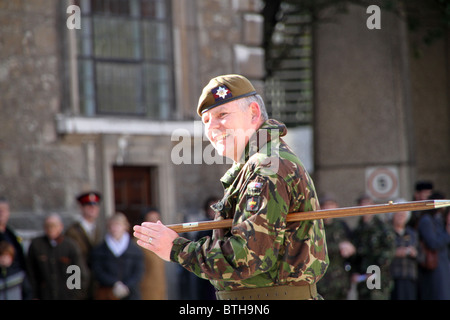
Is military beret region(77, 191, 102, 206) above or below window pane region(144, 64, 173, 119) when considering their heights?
below

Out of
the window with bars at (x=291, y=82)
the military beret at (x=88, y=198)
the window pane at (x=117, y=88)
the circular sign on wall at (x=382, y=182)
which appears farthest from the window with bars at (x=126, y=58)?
the window with bars at (x=291, y=82)

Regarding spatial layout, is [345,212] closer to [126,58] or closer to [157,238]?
[157,238]

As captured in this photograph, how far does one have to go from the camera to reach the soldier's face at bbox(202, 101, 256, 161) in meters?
3.79

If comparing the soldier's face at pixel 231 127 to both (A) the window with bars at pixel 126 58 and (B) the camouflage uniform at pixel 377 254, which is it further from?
(A) the window with bars at pixel 126 58

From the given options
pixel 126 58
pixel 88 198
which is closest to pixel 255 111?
pixel 88 198

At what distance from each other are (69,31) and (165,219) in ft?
8.23

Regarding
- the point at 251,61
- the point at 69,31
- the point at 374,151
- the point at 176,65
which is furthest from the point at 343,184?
the point at 69,31

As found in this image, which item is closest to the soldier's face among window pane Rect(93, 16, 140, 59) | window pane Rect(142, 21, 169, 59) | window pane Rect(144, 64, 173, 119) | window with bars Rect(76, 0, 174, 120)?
window with bars Rect(76, 0, 174, 120)

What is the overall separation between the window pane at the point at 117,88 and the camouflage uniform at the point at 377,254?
318 centimetres

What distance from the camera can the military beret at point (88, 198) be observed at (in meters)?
9.55

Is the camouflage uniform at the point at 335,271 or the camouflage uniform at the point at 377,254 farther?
the camouflage uniform at the point at 377,254

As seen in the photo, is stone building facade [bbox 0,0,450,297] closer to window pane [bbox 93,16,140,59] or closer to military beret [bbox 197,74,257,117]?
window pane [bbox 93,16,140,59]

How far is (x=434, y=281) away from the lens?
409 inches

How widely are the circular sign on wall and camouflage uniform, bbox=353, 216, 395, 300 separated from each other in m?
2.95
